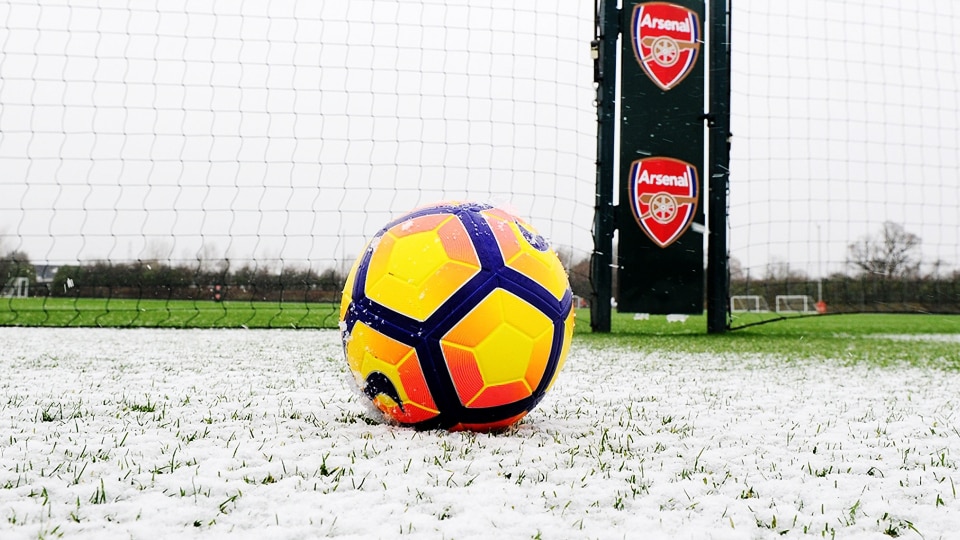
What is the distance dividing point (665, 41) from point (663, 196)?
1.84 m

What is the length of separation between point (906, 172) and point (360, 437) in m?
8.96

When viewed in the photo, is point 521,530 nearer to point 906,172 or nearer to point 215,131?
point 215,131

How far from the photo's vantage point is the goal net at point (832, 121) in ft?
26.3

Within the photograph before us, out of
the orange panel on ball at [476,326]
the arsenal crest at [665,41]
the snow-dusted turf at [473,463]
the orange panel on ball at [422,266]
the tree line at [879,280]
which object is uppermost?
the arsenal crest at [665,41]

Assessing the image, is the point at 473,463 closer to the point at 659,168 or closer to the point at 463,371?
the point at 463,371

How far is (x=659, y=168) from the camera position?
23.9 ft

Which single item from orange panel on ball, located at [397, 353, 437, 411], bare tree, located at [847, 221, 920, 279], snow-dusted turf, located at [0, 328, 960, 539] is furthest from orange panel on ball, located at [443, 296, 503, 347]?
bare tree, located at [847, 221, 920, 279]

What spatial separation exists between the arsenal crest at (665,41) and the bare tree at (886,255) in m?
4.39

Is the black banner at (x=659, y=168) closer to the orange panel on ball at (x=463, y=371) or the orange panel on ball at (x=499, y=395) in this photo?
the orange panel on ball at (x=499, y=395)

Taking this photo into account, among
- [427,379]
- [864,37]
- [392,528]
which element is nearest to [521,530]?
[392,528]

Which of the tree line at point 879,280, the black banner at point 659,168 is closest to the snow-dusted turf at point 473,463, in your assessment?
the black banner at point 659,168

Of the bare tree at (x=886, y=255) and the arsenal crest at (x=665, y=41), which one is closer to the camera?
the arsenal crest at (x=665, y=41)

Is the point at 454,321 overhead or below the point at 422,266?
below

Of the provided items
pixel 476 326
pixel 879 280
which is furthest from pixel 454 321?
pixel 879 280
